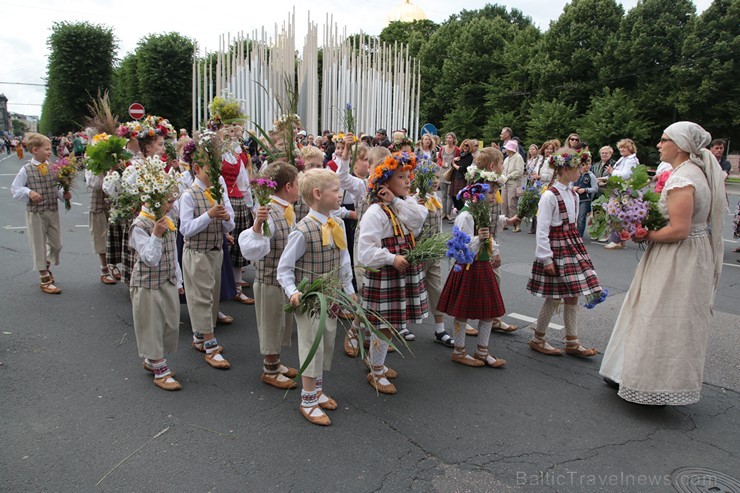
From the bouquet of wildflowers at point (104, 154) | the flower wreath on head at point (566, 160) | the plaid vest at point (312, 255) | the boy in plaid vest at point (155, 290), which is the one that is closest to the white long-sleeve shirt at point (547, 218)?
the flower wreath on head at point (566, 160)

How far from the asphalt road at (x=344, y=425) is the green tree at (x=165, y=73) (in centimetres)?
3415

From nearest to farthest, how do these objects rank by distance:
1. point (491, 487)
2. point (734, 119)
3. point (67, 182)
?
point (491, 487)
point (67, 182)
point (734, 119)

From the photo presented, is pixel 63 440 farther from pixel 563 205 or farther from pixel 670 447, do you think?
pixel 563 205

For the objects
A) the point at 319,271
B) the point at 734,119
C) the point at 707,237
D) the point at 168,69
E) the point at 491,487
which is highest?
the point at 168,69

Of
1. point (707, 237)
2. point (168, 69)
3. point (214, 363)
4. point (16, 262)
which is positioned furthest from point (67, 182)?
point (168, 69)

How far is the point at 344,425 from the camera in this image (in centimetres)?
373

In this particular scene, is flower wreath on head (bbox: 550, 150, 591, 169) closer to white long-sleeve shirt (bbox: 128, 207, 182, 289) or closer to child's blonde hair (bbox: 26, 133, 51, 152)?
white long-sleeve shirt (bbox: 128, 207, 182, 289)

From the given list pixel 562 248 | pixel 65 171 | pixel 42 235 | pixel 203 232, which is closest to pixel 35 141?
pixel 65 171

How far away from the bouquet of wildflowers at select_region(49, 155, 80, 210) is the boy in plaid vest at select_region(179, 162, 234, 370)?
Answer: 3059 millimetres

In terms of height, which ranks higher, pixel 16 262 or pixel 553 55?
pixel 553 55

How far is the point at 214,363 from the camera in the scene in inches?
184

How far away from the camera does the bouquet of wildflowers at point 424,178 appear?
526 cm

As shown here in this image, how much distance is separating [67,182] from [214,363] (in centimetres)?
387

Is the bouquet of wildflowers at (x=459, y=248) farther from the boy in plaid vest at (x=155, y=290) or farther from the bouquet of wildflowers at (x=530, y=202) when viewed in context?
the boy in plaid vest at (x=155, y=290)
